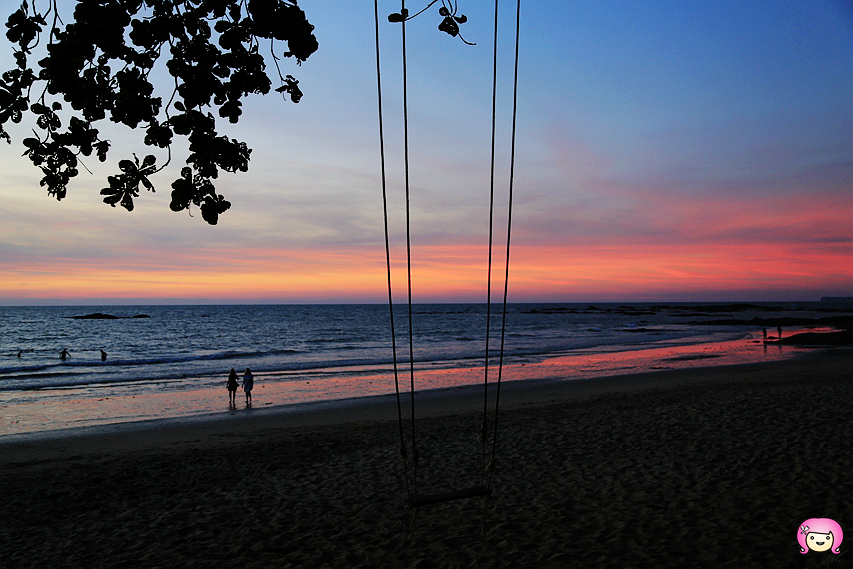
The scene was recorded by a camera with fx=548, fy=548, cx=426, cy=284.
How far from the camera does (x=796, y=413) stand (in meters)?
10.6

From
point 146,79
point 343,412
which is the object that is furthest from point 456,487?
point 343,412

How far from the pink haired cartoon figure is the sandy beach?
9 cm

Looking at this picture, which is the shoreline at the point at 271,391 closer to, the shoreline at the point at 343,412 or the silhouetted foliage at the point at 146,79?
the shoreline at the point at 343,412

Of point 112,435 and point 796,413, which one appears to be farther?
point 112,435

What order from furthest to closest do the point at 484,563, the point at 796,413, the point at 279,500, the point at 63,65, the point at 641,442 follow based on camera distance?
the point at 796,413, the point at 641,442, the point at 279,500, the point at 484,563, the point at 63,65

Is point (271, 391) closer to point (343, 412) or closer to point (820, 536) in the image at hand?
point (343, 412)

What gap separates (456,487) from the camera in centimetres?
755

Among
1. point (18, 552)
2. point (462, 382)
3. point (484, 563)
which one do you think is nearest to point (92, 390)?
point (462, 382)

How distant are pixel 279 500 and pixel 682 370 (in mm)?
20949

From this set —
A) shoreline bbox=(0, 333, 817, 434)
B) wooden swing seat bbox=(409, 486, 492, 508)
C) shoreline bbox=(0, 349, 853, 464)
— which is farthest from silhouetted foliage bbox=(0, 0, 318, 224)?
shoreline bbox=(0, 333, 817, 434)

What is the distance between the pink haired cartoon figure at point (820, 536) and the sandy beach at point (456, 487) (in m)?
0.09

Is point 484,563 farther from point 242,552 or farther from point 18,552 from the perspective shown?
point 18,552

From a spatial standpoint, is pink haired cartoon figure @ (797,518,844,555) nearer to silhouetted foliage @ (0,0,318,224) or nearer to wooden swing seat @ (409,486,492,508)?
wooden swing seat @ (409,486,492,508)

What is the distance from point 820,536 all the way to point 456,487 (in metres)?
4.10
